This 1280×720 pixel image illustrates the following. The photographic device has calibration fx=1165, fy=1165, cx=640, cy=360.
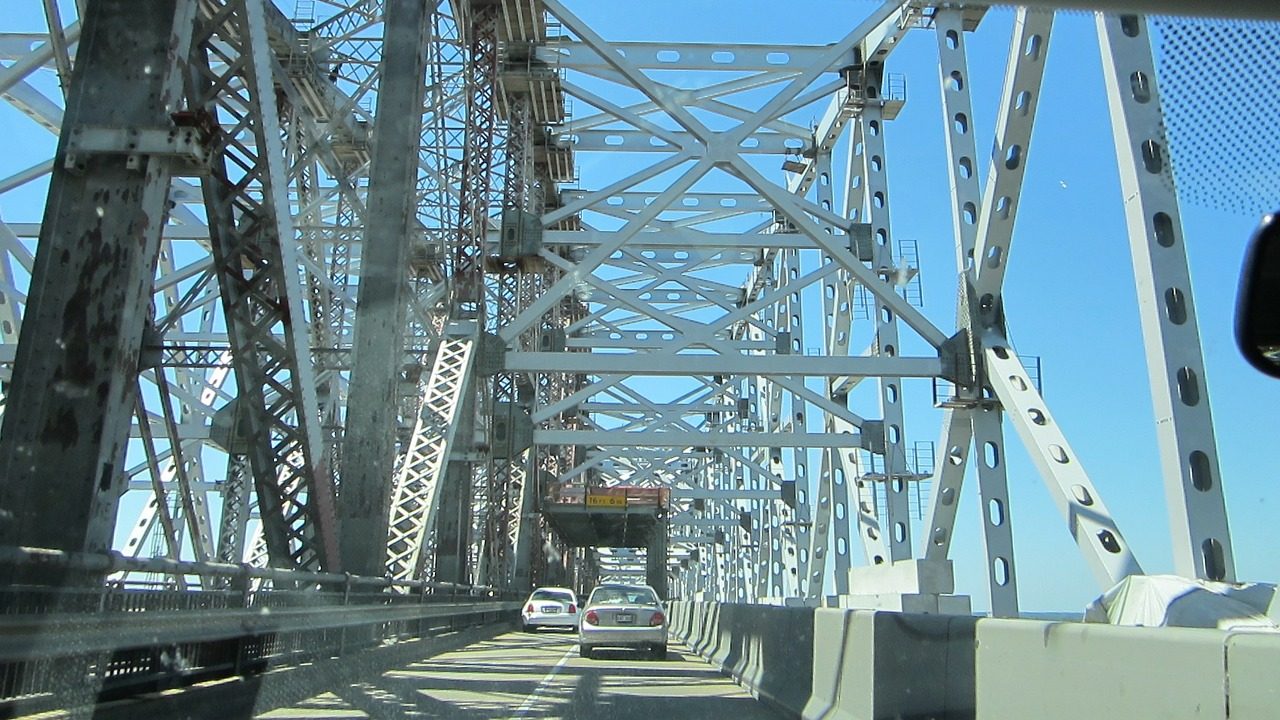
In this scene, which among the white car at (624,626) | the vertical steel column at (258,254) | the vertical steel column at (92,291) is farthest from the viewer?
the white car at (624,626)

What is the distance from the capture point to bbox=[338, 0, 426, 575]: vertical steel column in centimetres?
1552

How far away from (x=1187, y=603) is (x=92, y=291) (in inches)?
314

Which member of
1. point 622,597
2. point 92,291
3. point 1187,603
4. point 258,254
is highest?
point 258,254

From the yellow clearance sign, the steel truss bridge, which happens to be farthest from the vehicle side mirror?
the yellow clearance sign

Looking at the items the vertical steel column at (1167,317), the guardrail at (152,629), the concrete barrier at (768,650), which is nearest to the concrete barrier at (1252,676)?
the guardrail at (152,629)

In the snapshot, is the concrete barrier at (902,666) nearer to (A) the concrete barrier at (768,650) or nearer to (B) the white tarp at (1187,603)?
(B) the white tarp at (1187,603)

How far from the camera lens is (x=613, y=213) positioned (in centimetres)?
3291

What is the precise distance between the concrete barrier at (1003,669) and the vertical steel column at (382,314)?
5668 mm

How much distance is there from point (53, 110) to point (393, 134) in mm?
11624

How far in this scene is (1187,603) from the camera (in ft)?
27.3

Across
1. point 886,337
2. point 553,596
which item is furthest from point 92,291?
point 553,596

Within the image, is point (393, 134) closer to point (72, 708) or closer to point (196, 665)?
point (196, 665)

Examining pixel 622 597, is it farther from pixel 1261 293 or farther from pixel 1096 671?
pixel 1261 293

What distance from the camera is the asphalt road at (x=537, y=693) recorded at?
10.4 meters
